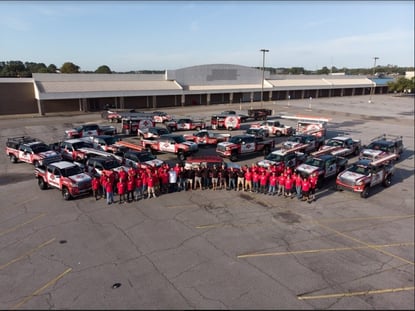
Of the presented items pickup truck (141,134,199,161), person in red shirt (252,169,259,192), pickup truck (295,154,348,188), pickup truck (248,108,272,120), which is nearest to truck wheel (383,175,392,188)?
pickup truck (295,154,348,188)

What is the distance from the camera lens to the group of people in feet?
54.5

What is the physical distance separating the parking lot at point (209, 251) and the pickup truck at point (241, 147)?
645 centimetres

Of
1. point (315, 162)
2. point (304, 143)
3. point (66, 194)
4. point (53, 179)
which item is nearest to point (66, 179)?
point (66, 194)

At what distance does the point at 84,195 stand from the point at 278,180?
10862 mm

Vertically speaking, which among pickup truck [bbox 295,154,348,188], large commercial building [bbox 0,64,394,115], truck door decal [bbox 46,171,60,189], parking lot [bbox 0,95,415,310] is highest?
large commercial building [bbox 0,64,394,115]

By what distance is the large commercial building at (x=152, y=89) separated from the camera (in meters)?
50.9

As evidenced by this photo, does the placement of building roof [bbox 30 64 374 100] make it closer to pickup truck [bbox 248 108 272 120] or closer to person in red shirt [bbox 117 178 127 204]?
pickup truck [bbox 248 108 272 120]

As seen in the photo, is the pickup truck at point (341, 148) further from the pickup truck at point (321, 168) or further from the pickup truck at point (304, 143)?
the pickup truck at point (321, 168)

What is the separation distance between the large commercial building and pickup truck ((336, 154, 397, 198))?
144ft

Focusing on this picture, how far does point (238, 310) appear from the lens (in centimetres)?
882

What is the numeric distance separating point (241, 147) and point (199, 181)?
23.6 feet

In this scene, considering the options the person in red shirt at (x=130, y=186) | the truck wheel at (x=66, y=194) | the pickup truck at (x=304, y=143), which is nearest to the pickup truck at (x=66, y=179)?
the truck wheel at (x=66, y=194)

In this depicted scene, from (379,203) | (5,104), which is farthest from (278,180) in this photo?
(5,104)

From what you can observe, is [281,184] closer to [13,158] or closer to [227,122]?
[13,158]
